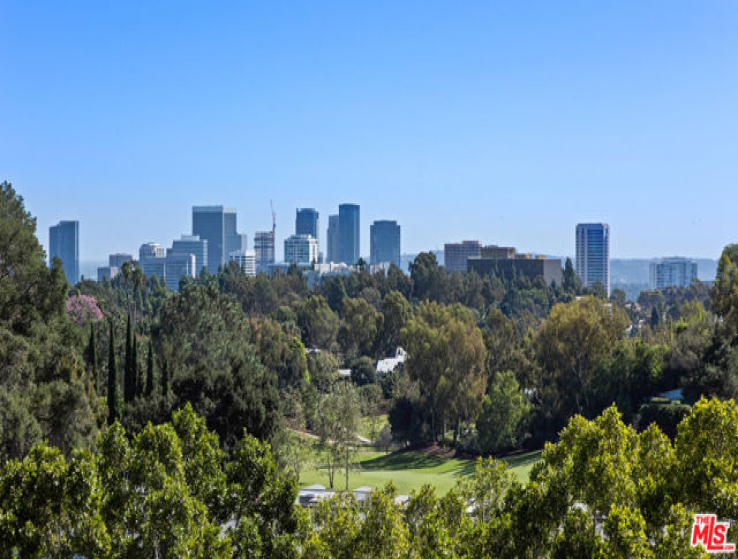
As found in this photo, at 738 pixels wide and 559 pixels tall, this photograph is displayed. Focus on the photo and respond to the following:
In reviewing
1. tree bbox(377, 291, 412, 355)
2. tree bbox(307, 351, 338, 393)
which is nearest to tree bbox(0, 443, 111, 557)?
tree bbox(307, 351, 338, 393)

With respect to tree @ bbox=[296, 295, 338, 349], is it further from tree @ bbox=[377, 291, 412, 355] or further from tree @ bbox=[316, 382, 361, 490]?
tree @ bbox=[316, 382, 361, 490]

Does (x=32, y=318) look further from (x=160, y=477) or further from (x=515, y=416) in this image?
(x=515, y=416)

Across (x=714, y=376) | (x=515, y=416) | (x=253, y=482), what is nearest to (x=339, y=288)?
(x=515, y=416)

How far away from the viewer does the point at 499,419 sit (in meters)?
46.2

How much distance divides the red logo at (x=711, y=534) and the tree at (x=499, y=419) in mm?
31952

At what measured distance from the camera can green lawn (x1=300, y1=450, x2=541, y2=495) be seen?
125 feet

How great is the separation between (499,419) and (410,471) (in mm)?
6171

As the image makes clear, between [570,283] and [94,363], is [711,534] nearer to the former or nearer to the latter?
[94,363]

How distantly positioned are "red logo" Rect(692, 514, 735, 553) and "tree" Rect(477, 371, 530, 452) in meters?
32.0

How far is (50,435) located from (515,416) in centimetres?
2571

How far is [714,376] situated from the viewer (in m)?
39.1

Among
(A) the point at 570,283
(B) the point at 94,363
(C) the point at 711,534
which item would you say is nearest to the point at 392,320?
(B) the point at 94,363

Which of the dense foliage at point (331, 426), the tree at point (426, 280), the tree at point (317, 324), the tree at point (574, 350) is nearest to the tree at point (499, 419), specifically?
the dense foliage at point (331, 426)

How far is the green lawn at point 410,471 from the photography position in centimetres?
3812
